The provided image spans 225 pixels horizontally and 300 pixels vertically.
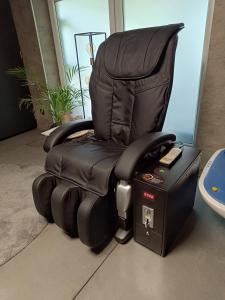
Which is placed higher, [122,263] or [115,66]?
[115,66]

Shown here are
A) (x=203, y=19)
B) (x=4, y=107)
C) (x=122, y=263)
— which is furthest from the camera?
(x=4, y=107)

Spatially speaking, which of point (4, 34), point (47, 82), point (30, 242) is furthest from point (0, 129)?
point (30, 242)

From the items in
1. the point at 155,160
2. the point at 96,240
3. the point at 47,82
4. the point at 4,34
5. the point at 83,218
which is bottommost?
the point at 96,240

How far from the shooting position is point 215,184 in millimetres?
1080

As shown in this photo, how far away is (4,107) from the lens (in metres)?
2.67

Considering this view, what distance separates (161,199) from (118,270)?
455mm

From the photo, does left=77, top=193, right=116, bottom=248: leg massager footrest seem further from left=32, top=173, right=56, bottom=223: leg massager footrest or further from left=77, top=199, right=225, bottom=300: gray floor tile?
left=32, top=173, right=56, bottom=223: leg massager footrest

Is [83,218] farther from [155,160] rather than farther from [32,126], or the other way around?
[32,126]

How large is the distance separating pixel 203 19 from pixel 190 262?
1.55 metres

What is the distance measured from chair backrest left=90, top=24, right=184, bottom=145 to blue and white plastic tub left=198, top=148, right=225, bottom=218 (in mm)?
392

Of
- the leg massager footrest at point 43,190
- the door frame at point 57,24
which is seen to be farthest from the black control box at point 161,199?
the door frame at point 57,24

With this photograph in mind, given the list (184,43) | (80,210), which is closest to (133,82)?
(184,43)

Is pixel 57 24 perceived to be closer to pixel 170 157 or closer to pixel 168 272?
pixel 170 157

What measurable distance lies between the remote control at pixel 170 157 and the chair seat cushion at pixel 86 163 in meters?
0.24
